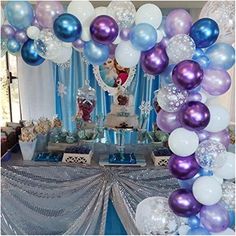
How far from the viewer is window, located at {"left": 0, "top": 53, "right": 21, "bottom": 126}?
3.27m

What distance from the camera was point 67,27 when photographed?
1.26 m

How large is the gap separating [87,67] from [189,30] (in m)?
1.80

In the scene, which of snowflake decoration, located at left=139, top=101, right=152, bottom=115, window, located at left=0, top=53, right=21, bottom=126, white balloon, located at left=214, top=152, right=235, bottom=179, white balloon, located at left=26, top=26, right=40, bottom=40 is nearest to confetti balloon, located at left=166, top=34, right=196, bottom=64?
white balloon, located at left=214, top=152, right=235, bottom=179

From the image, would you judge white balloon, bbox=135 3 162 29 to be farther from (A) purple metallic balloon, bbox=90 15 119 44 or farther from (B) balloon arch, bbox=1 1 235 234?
(A) purple metallic balloon, bbox=90 15 119 44

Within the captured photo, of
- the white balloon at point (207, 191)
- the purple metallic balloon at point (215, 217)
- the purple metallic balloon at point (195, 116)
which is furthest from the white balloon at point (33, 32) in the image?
the purple metallic balloon at point (215, 217)

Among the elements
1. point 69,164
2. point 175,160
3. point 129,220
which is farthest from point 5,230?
point 175,160

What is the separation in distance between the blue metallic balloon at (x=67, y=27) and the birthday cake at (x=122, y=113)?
1.51m

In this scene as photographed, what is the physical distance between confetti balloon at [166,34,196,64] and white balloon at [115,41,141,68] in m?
0.14

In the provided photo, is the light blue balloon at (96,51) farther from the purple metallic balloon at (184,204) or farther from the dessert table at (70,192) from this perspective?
the dessert table at (70,192)

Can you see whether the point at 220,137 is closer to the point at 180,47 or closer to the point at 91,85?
the point at 180,47

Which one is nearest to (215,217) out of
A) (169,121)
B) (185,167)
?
(185,167)

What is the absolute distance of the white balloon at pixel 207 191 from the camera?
4.30ft

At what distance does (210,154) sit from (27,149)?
1.70m

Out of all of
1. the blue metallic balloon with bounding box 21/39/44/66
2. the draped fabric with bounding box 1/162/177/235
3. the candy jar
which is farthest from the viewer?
the candy jar
